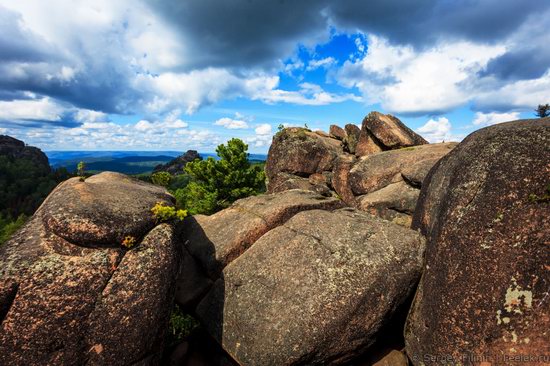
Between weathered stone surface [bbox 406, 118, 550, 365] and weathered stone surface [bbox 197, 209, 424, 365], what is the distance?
1.53 m

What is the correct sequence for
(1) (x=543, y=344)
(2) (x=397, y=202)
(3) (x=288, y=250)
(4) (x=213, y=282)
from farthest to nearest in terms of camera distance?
(2) (x=397, y=202), (4) (x=213, y=282), (3) (x=288, y=250), (1) (x=543, y=344)

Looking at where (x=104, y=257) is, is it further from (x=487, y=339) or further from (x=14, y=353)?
(x=487, y=339)

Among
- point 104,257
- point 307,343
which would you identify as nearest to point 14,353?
point 104,257

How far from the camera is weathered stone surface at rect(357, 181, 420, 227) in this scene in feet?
67.8

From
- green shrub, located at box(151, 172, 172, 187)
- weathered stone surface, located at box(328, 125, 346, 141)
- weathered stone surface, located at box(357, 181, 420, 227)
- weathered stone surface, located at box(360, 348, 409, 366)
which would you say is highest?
weathered stone surface, located at box(328, 125, 346, 141)

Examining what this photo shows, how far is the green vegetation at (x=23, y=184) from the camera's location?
486 feet

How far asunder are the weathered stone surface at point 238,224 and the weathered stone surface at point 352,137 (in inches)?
832

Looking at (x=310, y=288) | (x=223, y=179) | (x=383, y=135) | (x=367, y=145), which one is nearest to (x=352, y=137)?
(x=367, y=145)

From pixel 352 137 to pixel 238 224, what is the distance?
2663cm

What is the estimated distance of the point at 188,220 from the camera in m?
19.7

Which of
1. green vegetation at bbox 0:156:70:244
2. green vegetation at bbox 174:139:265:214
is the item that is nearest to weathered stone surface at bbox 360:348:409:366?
green vegetation at bbox 174:139:265:214

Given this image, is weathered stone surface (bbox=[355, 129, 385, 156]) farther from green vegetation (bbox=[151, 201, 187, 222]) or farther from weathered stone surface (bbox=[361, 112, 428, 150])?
green vegetation (bbox=[151, 201, 187, 222])

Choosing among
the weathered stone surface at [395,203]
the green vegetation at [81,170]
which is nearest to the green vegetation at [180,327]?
the green vegetation at [81,170]

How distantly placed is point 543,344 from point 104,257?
1421 cm
